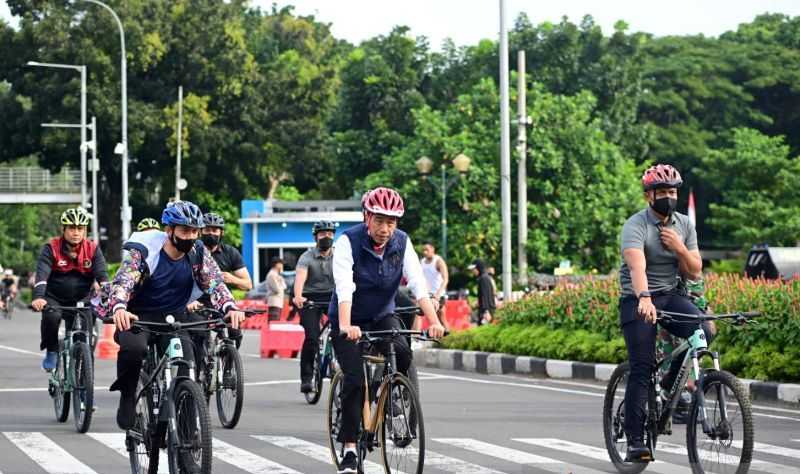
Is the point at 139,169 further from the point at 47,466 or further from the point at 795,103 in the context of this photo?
the point at 47,466

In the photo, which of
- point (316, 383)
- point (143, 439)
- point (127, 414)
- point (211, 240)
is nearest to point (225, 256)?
point (211, 240)

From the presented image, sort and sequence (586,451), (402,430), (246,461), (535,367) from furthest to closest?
(535,367) → (586,451) → (246,461) → (402,430)

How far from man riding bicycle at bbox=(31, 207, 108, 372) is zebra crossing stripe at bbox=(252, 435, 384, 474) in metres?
2.25

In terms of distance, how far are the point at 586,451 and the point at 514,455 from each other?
0.56 metres

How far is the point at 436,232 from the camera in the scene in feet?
161

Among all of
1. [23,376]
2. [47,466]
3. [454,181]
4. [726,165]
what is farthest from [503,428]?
[726,165]

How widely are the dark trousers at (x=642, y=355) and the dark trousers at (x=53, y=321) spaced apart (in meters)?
5.39

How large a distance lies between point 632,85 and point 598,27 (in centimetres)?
274

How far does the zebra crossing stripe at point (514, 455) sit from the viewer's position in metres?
10.1

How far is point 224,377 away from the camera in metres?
13.3

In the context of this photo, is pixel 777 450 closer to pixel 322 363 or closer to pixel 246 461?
pixel 246 461

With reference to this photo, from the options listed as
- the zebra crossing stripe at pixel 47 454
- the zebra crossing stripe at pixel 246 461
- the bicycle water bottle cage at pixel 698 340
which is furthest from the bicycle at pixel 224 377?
the bicycle water bottle cage at pixel 698 340

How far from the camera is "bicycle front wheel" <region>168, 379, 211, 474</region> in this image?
27.2ft

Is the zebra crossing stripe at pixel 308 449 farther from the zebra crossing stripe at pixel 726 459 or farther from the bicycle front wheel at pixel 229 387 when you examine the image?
the zebra crossing stripe at pixel 726 459
